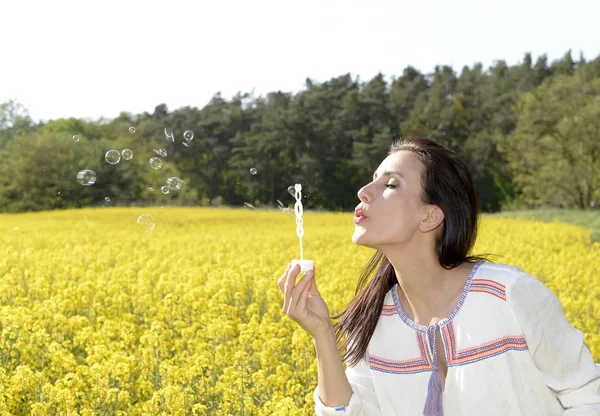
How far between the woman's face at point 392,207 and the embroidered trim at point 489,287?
0.84 feet

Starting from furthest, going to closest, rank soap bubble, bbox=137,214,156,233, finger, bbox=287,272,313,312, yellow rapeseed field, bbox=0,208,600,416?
soap bubble, bbox=137,214,156,233, yellow rapeseed field, bbox=0,208,600,416, finger, bbox=287,272,313,312

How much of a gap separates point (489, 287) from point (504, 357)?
22 cm

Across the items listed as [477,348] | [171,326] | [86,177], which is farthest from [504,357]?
[86,177]

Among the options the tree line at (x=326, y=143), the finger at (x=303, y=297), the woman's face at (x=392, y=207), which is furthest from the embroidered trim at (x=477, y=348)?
the tree line at (x=326, y=143)

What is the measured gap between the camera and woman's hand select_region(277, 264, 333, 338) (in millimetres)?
2287

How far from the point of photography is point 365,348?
102 inches

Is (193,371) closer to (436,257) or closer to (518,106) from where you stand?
(436,257)

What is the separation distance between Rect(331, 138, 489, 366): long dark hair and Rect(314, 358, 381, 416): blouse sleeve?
0.06 metres

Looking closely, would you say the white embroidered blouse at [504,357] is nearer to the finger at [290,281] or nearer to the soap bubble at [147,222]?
the finger at [290,281]

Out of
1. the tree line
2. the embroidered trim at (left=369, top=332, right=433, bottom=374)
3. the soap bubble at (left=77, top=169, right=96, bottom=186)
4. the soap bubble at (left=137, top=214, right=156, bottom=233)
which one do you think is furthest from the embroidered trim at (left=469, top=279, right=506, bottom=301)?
the tree line

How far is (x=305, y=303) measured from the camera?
234 cm

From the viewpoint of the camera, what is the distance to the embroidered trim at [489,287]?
230 centimetres

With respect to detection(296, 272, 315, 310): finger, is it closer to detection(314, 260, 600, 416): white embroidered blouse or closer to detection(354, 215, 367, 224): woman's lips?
detection(354, 215, 367, 224): woman's lips

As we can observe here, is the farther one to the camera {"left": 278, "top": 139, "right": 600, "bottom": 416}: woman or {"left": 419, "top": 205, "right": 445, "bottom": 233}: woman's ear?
{"left": 419, "top": 205, "right": 445, "bottom": 233}: woman's ear
